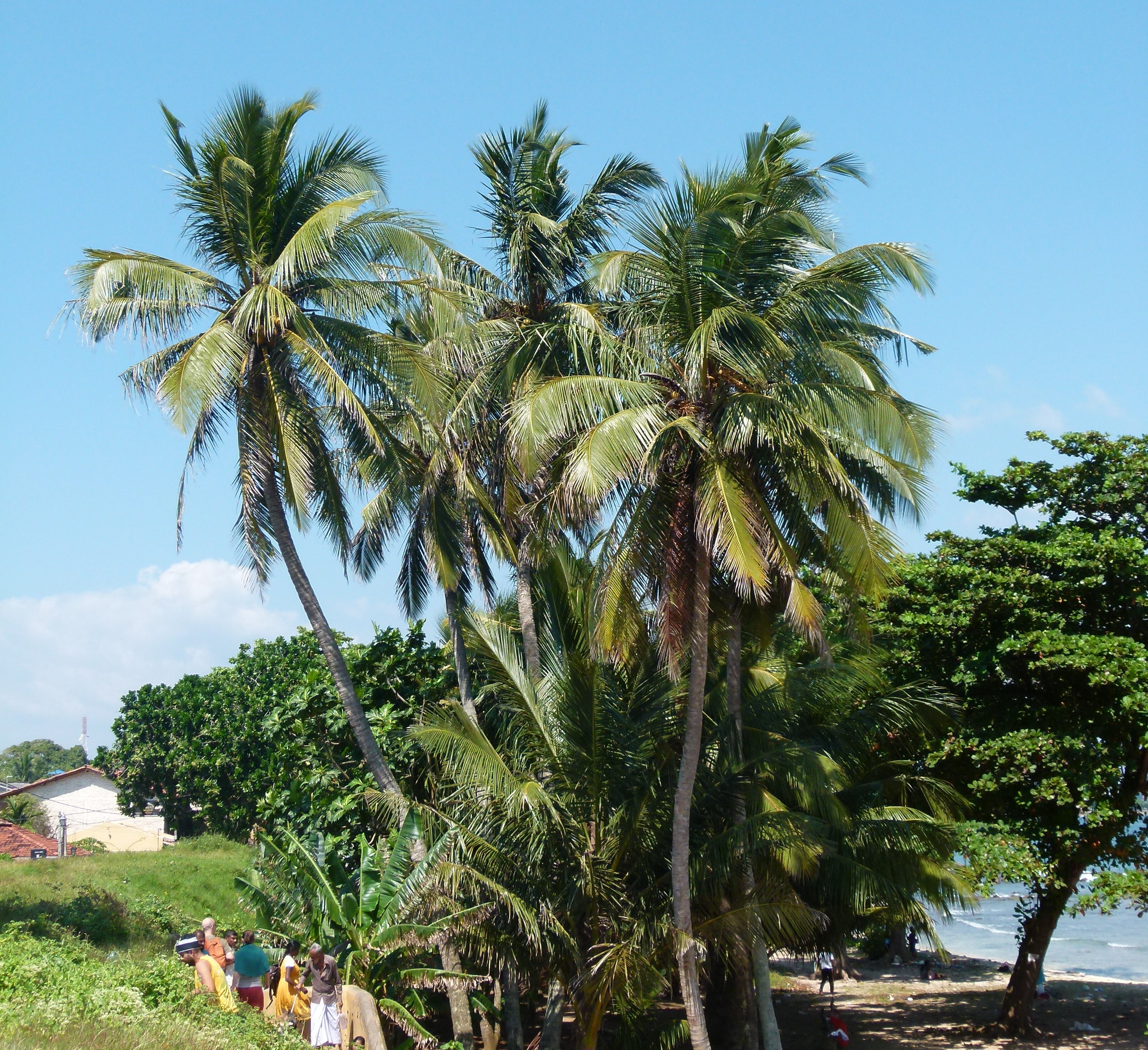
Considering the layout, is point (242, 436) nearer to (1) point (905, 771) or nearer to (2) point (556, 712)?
(2) point (556, 712)

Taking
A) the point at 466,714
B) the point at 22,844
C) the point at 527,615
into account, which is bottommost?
the point at 22,844

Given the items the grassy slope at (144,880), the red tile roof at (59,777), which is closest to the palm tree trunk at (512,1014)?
the grassy slope at (144,880)

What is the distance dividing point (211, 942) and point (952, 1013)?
16.2m

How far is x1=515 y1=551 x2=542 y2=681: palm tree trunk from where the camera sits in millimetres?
16297

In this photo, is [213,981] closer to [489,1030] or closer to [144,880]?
[489,1030]

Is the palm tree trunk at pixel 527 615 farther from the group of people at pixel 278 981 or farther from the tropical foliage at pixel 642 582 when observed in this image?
the group of people at pixel 278 981

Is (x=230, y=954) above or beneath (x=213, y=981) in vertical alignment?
beneath

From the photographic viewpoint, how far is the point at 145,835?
50562mm

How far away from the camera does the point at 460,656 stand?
18.2m

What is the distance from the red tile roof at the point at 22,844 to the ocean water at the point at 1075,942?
119ft

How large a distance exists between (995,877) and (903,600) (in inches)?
172

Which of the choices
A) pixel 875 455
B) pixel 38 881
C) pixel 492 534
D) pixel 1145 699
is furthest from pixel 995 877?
pixel 38 881

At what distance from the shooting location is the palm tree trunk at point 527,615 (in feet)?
53.5

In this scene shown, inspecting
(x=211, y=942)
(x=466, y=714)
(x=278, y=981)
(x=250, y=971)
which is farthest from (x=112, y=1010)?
(x=466, y=714)
